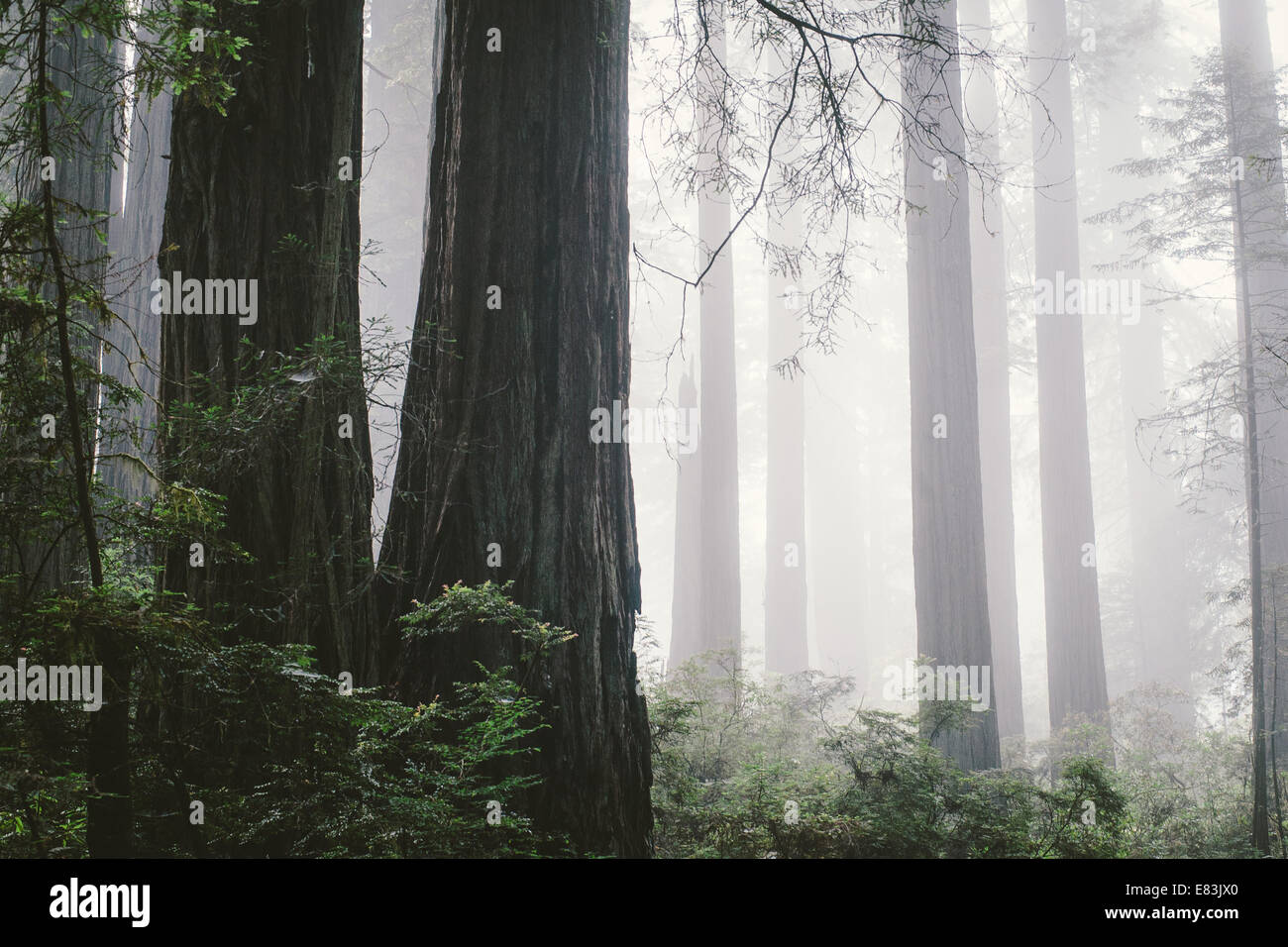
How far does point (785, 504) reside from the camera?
2844 cm

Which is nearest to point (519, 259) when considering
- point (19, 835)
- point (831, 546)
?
point (19, 835)

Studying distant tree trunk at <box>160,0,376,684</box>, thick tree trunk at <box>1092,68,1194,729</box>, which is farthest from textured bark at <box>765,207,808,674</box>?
distant tree trunk at <box>160,0,376,684</box>

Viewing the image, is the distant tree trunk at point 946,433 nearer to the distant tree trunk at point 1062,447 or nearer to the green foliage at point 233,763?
the distant tree trunk at point 1062,447

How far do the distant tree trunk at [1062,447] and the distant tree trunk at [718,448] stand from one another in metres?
5.89

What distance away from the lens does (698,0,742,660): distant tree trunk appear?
57.0 feet

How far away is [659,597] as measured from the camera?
56.6 meters

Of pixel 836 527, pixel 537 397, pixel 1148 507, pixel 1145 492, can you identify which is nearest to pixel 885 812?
pixel 537 397

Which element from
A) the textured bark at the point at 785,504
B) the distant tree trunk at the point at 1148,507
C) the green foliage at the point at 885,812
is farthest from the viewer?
the distant tree trunk at the point at 1148,507

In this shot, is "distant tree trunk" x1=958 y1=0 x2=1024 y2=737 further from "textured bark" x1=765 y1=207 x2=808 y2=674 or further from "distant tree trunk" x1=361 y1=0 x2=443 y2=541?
"distant tree trunk" x1=361 y1=0 x2=443 y2=541

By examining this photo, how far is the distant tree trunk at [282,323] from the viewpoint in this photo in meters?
3.93

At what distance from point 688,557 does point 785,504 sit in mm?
9676

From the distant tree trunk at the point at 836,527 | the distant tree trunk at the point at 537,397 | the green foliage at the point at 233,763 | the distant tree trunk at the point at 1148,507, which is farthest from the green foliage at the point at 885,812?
the distant tree trunk at the point at 836,527
